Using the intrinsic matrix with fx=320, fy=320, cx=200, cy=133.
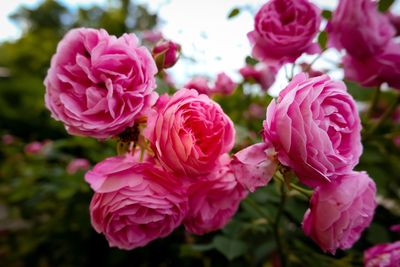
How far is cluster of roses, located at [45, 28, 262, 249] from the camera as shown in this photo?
0.39 m

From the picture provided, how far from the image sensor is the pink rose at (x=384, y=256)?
449 millimetres

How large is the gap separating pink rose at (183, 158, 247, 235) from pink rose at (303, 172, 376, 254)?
0.36ft

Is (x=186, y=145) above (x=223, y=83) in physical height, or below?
above

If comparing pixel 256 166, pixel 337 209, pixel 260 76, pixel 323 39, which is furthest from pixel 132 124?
pixel 260 76

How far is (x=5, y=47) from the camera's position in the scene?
543cm

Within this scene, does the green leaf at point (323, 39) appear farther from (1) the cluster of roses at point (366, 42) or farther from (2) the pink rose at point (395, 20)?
(2) the pink rose at point (395, 20)

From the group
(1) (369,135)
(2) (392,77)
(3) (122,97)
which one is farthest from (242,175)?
(1) (369,135)

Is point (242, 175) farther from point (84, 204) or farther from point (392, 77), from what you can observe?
point (84, 204)

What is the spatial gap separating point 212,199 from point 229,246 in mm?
266

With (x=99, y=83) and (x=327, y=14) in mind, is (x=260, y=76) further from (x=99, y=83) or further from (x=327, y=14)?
(x=99, y=83)

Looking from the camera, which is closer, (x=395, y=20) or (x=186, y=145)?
(x=186, y=145)

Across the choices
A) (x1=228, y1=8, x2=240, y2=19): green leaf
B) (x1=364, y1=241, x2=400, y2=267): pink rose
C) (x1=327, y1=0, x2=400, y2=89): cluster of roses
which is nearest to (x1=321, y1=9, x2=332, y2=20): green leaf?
(x1=327, y1=0, x2=400, y2=89): cluster of roses

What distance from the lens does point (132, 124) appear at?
0.44 m

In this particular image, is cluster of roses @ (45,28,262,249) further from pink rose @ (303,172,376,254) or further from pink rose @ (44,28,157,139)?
pink rose @ (303,172,376,254)
